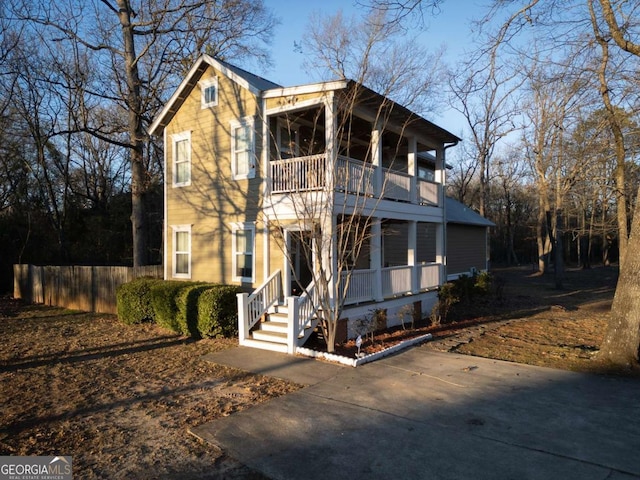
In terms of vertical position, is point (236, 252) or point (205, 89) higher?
point (205, 89)

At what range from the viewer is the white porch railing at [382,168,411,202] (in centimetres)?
1248

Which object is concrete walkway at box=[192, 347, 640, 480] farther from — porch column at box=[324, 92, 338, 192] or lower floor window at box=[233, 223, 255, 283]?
lower floor window at box=[233, 223, 255, 283]

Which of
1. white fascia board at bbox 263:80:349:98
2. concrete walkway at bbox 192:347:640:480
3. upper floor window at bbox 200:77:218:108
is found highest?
upper floor window at bbox 200:77:218:108

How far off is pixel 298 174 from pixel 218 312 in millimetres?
3898

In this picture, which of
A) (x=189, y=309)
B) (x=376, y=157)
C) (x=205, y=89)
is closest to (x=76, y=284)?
(x=189, y=309)

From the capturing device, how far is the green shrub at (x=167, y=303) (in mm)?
11805

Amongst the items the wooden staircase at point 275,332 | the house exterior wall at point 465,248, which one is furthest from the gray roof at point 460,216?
the wooden staircase at point 275,332

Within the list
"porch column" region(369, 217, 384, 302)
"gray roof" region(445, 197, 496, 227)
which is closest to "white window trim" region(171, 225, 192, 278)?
"porch column" region(369, 217, 384, 302)

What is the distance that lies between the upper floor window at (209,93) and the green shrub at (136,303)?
577cm

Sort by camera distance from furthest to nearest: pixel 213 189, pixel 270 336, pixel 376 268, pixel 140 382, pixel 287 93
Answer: pixel 213 189 → pixel 376 268 → pixel 287 93 → pixel 270 336 → pixel 140 382

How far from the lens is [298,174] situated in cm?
1058

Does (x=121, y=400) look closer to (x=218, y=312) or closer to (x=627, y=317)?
(x=218, y=312)

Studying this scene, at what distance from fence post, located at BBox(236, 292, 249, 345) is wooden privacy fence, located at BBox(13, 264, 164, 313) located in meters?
6.17

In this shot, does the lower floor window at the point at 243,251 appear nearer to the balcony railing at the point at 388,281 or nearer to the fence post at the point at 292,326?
the balcony railing at the point at 388,281
